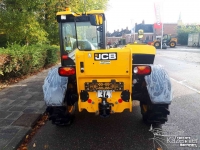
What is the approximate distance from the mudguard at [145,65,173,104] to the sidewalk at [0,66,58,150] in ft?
7.88

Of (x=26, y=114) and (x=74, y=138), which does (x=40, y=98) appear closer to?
(x=26, y=114)

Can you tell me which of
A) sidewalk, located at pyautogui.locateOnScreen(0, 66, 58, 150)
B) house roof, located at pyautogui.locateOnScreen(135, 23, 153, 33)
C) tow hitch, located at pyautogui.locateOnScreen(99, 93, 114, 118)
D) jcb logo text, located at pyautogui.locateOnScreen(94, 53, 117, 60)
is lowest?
sidewalk, located at pyautogui.locateOnScreen(0, 66, 58, 150)

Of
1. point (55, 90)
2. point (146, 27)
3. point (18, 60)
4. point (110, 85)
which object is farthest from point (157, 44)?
point (55, 90)

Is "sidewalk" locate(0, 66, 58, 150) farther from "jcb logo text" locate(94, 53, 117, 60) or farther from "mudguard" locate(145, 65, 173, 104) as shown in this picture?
"mudguard" locate(145, 65, 173, 104)

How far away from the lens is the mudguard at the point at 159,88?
9.39ft

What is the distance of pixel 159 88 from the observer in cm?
295

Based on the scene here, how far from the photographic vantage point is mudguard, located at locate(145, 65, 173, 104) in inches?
113

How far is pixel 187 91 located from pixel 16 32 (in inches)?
319

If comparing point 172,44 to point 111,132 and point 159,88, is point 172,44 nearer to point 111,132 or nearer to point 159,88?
point 159,88

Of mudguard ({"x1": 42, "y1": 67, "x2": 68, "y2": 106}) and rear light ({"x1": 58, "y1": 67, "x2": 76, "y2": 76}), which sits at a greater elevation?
rear light ({"x1": 58, "y1": 67, "x2": 76, "y2": 76})

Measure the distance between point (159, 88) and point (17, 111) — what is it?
10.7ft

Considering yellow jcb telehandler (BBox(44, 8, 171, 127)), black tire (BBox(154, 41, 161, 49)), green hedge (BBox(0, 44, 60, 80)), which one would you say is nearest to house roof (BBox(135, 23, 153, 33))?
black tire (BBox(154, 41, 161, 49))

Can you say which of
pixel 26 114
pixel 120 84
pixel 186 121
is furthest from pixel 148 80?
pixel 26 114

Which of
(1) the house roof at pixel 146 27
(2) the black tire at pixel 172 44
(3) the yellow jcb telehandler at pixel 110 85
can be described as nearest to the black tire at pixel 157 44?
(2) the black tire at pixel 172 44
